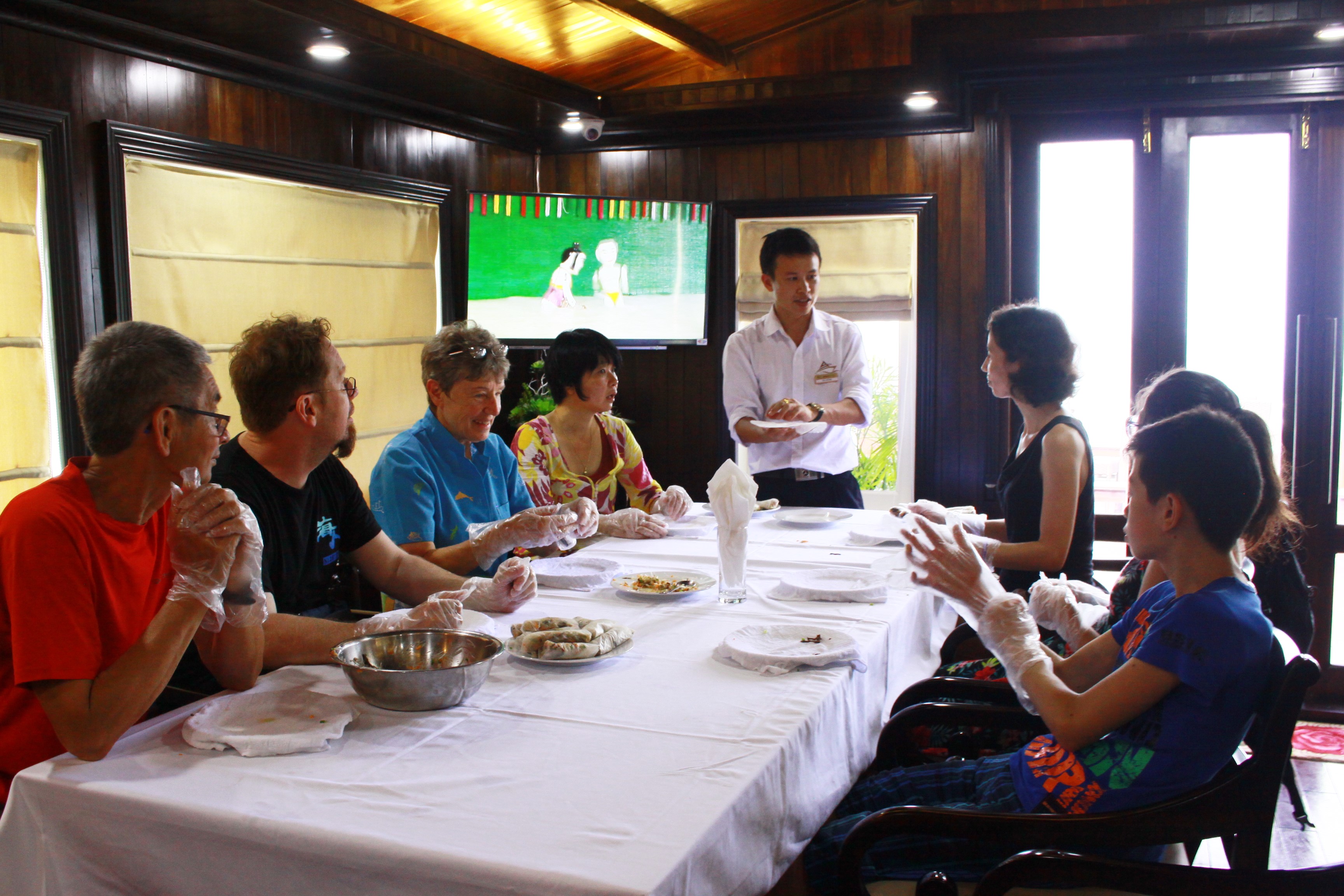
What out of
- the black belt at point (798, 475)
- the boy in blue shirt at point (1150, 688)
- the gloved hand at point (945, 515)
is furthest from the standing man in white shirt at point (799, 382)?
the boy in blue shirt at point (1150, 688)

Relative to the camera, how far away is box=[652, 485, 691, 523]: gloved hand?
3.15m

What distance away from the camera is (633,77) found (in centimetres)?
480

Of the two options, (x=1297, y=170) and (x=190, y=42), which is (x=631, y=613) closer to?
(x=190, y=42)

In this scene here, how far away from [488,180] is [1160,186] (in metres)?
2.97

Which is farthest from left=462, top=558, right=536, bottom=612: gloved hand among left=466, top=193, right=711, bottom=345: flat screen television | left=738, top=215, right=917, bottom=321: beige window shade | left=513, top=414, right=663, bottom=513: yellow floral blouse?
left=738, top=215, right=917, bottom=321: beige window shade

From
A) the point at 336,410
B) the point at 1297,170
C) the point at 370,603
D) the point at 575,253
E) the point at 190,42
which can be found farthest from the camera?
the point at 575,253

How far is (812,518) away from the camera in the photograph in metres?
3.17

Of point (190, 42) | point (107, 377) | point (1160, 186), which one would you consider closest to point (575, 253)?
point (190, 42)

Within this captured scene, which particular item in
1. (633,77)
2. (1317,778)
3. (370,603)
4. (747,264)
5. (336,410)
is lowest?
(1317,778)

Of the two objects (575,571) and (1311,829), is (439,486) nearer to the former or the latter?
(575,571)

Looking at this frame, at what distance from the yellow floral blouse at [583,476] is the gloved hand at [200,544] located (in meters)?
1.61

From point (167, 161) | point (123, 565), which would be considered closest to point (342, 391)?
point (123, 565)

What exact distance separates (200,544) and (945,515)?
2.13 metres

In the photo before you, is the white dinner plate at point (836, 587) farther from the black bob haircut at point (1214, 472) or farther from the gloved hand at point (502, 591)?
the black bob haircut at point (1214, 472)
